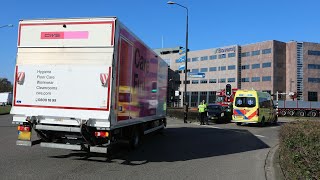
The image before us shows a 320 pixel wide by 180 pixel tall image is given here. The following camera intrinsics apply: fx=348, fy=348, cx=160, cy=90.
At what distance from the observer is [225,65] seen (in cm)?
9944

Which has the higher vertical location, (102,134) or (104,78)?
(104,78)

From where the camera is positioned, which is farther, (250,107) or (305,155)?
(250,107)

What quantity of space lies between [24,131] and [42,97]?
1.02 meters

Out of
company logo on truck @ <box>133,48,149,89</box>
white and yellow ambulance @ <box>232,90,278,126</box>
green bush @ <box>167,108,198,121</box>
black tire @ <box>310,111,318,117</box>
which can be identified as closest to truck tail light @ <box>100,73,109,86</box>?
company logo on truck @ <box>133,48,149,89</box>

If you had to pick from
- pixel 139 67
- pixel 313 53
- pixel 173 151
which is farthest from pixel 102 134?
pixel 313 53

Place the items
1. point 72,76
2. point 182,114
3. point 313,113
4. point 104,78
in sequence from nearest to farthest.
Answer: point 104,78
point 72,76
point 182,114
point 313,113

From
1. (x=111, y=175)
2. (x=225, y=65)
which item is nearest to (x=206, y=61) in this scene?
(x=225, y=65)

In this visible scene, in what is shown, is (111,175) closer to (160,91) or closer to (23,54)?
(23,54)

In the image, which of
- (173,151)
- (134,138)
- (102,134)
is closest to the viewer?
(102,134)

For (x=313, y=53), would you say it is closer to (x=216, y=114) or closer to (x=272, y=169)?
(x=216, y=114)

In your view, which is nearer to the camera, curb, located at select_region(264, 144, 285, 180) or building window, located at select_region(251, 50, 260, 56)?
curb, located at select_region(264, 144, 285, 180)

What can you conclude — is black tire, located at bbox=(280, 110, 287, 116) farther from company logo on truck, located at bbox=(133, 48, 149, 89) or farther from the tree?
the tree

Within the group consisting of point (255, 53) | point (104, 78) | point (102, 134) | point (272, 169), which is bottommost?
point (272, 169)

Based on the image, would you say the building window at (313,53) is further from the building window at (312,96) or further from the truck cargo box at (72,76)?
the truck cargo box at (72,76)
